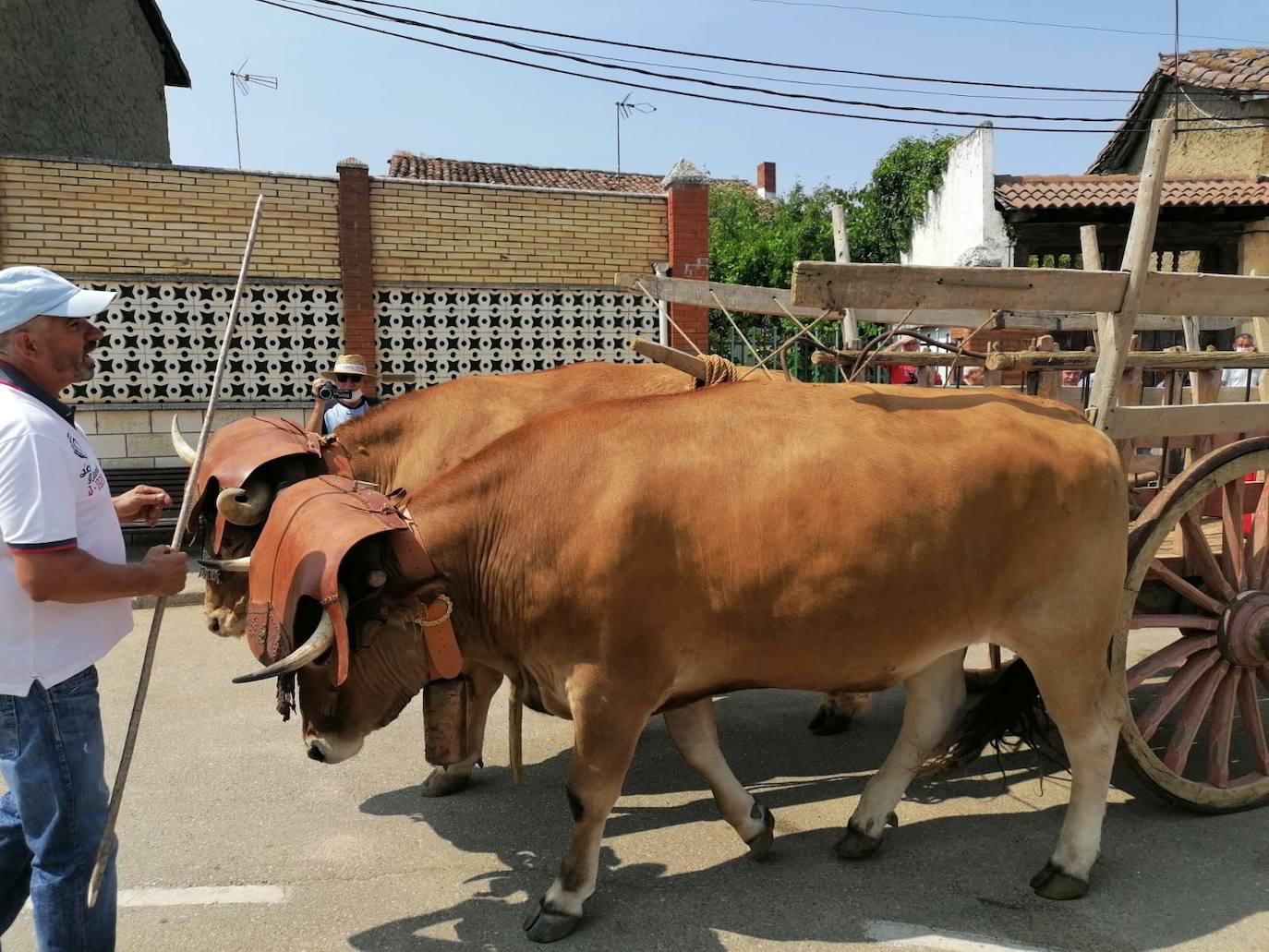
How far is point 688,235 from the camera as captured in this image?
10.3 metres

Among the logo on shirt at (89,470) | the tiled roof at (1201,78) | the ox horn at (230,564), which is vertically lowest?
the ox horn at (230,564)

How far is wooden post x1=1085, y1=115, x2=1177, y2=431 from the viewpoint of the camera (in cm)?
340

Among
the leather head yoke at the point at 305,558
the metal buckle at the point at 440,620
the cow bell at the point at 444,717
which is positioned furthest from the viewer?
the cow bell at the point at 444,717

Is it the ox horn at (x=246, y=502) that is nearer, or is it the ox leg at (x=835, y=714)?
the ox horn at (x=246, y=502)

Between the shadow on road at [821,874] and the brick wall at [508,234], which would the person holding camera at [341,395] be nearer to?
the shadow on road at [821,874]

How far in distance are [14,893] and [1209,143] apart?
18.8m

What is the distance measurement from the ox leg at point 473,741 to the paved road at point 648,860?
57 mm

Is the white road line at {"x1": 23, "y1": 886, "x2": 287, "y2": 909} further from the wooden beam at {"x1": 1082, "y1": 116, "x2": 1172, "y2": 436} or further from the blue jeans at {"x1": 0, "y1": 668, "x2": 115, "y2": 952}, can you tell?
the wooden beam at {"x1": 1082, "y1": 116, "x2": 1172, "y2": 436}

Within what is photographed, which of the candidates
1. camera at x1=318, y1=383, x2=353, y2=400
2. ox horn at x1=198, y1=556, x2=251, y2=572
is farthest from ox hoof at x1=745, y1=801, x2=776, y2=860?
camera at x1=318, y1=383, x2=353, y2=400

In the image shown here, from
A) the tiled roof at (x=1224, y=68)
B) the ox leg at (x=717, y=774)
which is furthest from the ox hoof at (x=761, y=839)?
the tiled roof at (x=1224, y=68)

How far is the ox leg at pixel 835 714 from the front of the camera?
15.5ft

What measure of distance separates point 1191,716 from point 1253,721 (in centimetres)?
30

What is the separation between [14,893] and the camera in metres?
2.58

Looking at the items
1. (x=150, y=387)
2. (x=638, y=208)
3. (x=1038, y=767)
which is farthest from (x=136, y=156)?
(x=1038, y=767)
